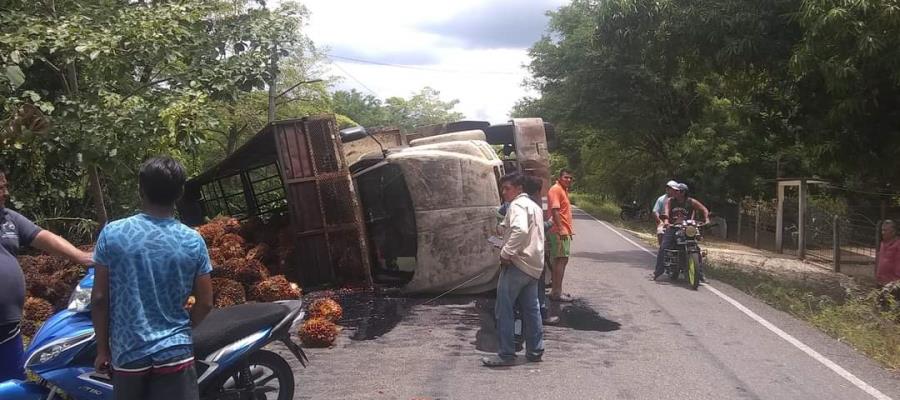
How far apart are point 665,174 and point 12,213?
98.2ft

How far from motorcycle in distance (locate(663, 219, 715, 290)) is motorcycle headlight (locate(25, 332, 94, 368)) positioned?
8908mm

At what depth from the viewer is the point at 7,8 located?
8.23 meters

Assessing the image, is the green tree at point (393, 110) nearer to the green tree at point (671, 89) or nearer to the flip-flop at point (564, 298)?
the green tree at point (671, 89)

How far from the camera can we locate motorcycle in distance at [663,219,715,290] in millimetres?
10742

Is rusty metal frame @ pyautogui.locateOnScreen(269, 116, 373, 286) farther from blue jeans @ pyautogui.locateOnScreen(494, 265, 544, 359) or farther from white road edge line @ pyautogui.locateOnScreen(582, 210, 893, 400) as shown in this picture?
white road edge line @ pyautogui.locateOnScreen(582, 210, 893, 400)

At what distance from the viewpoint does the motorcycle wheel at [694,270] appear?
10.7 meters

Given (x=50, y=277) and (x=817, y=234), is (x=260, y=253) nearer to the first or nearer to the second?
(x=50, y=277)

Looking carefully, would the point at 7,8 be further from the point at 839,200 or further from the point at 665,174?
the point at 665,174

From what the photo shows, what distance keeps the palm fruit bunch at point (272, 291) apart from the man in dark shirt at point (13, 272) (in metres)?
3.62

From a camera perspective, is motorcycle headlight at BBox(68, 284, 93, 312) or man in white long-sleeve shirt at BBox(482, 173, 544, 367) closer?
motorcycle headlight at BBox(68, 284, 93, 312)

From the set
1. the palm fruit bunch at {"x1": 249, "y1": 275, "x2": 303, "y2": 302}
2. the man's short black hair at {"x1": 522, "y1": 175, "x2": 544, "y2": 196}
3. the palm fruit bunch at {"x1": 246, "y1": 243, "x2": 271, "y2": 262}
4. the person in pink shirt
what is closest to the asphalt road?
the palm fruit bunch at {"x1": 249, "y1": 275, "x2": 303, "y2": 302}

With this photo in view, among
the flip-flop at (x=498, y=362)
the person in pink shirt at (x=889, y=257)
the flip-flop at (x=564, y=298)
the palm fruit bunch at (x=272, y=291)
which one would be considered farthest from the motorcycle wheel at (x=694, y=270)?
the palm fruit bunch at (x=272, y=291)

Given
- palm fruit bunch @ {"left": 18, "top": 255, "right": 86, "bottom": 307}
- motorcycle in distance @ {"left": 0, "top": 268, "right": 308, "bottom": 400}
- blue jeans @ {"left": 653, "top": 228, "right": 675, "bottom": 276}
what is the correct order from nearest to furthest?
1. motorcycle in distance @ {"left": 0, "top": 268, "right": 308, "bottom": 400}
2. palm fruit bunch @ {"left": 18, "top": 255, "right": 86, "bottom": 307}
3. blue jeans @ {"left": 653, "top": 228, "right": 675, "bottom": 276}

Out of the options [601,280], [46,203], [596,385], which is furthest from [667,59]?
[46,203]
